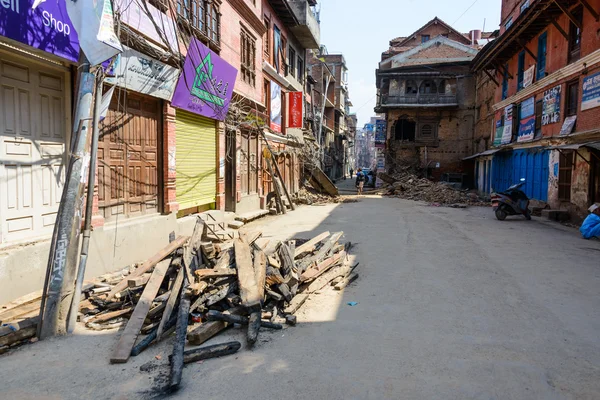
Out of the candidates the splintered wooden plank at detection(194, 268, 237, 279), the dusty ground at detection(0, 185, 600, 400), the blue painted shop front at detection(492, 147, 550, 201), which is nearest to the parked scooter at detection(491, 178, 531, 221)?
the blue painted shop front at detection(492, 147, 550, 201)

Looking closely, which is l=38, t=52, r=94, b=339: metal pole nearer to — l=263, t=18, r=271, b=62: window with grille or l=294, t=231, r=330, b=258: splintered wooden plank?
l=294, t=231, r=330, b=258: splintered wooden plank

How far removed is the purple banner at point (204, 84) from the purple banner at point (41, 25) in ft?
11.6

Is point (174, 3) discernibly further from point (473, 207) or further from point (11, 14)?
point (473, 207)

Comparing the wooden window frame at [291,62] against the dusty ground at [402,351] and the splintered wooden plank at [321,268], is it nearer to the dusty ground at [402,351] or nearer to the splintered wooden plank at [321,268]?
the splintered wooden plank at [321,268]

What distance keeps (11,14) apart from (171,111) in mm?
4587

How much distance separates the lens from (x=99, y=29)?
4801mm

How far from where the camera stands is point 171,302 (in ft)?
16.8

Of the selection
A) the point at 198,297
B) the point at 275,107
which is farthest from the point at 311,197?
the point at 198,297

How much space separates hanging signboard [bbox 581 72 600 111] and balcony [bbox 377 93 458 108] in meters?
19.4

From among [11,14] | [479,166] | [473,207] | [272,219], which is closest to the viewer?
[11,14]

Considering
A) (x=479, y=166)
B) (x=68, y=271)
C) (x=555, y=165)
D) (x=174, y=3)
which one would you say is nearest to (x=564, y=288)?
(x=68, y=271)

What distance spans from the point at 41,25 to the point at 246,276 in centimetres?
432

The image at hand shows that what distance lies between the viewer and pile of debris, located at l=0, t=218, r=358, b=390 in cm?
455

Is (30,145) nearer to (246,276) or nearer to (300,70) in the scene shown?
(246,276)
